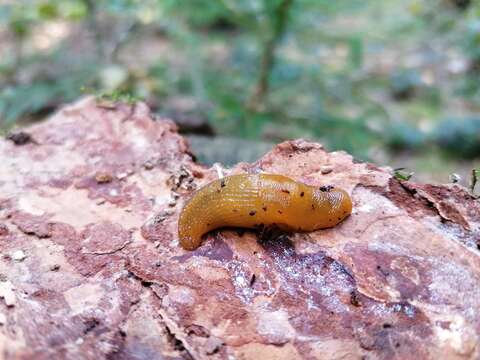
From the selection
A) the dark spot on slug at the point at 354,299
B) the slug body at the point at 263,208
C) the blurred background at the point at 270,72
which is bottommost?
the blurred background at the point at 270,72

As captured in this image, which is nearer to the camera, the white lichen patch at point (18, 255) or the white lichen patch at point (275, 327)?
the white lichen patch at point (275, 327)

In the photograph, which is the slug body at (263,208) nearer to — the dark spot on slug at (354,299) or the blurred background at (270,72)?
the dark spot on slug at (354,299)

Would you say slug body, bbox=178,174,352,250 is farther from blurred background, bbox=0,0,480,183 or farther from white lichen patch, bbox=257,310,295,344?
blurred background, bbox=0,0,480,183

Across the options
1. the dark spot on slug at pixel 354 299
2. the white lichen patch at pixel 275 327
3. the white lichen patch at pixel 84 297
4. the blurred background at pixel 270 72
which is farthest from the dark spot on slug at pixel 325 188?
the blurred background at pixel 270 72

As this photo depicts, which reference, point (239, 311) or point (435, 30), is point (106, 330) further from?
point (435, 30)

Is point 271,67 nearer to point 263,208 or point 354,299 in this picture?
point 263,208

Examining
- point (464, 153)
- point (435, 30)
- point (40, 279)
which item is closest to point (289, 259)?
point (40, 279)

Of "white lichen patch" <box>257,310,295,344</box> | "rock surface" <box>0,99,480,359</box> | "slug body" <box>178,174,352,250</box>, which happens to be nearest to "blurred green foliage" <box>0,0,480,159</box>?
"rock surface" <box>0,99,480,359</box>
